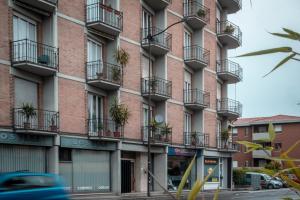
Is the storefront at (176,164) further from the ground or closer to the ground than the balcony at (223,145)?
closer to the ground

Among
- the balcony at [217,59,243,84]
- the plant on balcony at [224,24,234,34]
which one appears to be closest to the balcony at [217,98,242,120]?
the balcony at [217,59,243,84]

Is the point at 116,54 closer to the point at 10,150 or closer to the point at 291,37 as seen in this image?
the point at 10,150

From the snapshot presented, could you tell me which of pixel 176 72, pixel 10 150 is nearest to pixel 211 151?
pixel 176 72

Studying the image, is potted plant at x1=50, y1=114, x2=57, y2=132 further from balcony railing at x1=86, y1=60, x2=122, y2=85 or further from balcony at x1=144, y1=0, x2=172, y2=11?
balcony at x1=144, y1=0, x2=172, y2=11

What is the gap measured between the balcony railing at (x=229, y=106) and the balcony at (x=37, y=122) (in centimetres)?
2231

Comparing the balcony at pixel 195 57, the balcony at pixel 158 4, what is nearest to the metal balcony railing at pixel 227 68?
the balcony at pixel 195 57

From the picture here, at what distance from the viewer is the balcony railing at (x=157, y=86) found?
3353 cm

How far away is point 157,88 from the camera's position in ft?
113

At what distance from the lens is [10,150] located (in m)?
23.5

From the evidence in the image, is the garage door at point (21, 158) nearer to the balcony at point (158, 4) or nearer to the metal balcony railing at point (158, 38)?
the metal balcony railing at point (158, 38)

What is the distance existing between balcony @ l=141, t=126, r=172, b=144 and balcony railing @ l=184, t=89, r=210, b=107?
4355 mm

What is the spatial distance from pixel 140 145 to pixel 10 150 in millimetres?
→ 11146

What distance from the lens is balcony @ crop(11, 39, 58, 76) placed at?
23672mm

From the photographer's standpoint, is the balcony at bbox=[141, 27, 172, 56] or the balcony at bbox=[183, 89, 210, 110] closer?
the balcony at bbox=[141, 27, 172, 56]
